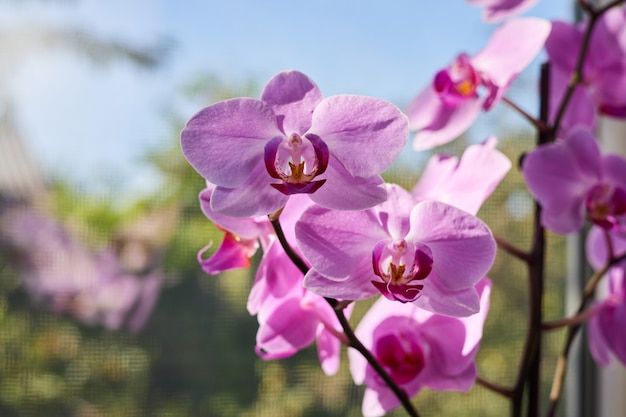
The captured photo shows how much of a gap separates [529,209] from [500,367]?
0.76 ft

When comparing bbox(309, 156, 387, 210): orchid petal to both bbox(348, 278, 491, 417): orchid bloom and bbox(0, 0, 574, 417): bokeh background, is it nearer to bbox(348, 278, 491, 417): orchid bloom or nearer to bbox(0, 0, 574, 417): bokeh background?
→ bbox(348, 278, 491, 417): orchid bloom

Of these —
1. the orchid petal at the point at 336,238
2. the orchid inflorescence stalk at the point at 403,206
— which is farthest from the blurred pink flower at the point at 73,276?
the orchid petal at the point at 336,238

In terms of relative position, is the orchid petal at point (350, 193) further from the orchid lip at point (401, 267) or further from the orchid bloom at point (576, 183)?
the orchid bloom at point (576, 183)

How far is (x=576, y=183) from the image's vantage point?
65 centimetres

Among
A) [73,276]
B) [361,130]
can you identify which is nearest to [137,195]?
[73,276]

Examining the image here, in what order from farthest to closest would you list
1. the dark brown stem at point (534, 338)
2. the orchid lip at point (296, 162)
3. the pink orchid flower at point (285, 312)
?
the dark brown stem at point (534, 338), the pink orchid flower at point (285, 312), the orchid lip at point (296, 162)

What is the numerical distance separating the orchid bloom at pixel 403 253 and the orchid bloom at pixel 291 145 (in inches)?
1.3

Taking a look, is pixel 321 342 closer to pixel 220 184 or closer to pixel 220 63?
pixel 220 184

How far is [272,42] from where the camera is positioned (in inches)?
35.7

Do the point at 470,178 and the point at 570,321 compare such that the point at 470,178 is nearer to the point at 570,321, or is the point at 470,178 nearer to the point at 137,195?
the point at 570,321

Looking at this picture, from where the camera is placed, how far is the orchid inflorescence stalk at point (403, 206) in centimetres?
44

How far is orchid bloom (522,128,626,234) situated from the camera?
0.63m

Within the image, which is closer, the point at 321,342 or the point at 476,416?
the point at 321,342

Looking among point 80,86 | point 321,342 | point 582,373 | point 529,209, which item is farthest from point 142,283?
point 582,373
